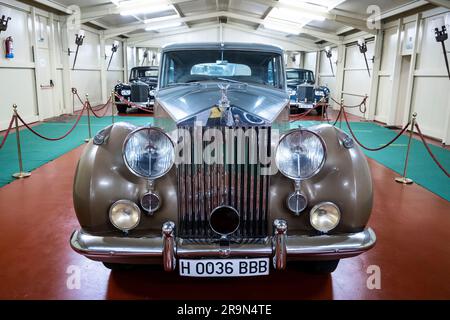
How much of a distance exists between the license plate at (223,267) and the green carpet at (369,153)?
3.46 m

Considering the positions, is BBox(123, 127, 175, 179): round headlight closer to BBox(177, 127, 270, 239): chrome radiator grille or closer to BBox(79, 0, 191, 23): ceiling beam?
BBox(177, 127, 270, 239): chrome radiator grille

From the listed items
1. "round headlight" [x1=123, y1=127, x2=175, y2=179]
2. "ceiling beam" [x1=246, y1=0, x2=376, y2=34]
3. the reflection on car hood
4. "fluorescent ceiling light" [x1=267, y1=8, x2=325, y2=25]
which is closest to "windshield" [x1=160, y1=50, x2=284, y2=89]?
the reflection on car hood

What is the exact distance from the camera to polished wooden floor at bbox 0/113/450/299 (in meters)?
2.40

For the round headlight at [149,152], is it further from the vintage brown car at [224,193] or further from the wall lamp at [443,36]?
the wall lamp at [443,36]

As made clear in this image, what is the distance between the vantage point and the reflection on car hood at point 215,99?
2414mm

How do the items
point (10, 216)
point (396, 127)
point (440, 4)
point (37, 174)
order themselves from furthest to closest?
point (396, 127) < point (440, 4) < point (37, 174) < point (10, 216)

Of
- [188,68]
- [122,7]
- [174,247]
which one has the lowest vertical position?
[174,247]

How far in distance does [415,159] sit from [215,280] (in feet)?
17.1

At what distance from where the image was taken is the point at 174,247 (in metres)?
1.93

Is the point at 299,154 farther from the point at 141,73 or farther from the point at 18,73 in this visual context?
the point at 141,73

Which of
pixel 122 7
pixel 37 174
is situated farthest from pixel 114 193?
pixel 122 7

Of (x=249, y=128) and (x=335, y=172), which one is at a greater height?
(x=249, y=128)
